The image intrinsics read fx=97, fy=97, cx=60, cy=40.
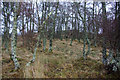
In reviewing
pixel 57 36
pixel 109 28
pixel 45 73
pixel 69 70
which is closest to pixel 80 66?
pixel 69 70

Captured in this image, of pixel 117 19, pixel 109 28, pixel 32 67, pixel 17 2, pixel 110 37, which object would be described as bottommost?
pixel 32 67

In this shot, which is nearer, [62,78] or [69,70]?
[62,78]

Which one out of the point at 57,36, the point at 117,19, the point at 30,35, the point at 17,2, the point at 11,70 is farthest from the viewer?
the point at 57,36

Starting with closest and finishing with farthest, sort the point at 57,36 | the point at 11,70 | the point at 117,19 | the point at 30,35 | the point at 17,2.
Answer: the point at 117,19 → the point at 11,70 → the point at 17,2 → the point at 30,35 → the point at 57,36

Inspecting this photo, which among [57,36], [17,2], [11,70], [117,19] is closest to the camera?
[117,19]

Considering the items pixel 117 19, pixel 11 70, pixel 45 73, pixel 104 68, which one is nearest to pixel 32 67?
pixel 45 73

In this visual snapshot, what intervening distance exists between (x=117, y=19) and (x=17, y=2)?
7564 millimetres

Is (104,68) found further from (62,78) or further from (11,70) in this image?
(11,70)

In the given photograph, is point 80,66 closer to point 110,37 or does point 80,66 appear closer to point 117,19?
point 110,37

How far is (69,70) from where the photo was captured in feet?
24.7

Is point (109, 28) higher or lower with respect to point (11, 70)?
higher

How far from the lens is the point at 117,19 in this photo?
6473mm

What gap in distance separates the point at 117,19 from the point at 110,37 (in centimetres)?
127

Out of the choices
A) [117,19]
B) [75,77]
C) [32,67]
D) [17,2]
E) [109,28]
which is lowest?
[75,77]
